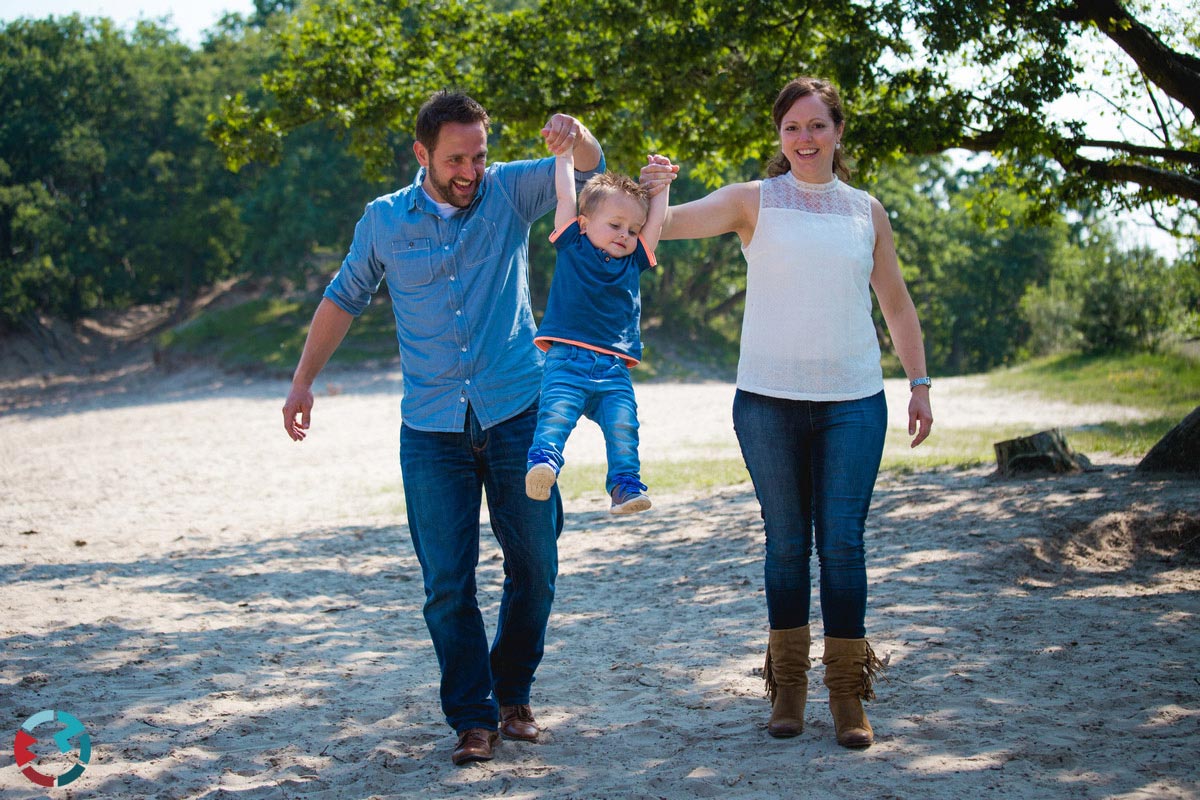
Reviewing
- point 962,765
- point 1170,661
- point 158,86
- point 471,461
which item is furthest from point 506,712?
point 158,86

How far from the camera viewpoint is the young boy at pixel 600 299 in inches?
147

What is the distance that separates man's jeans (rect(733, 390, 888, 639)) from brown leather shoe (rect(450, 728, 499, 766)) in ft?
3.79

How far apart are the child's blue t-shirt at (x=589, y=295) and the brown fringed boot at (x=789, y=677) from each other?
1.13 m

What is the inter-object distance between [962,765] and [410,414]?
2187 mm

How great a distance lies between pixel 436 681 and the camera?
5176 mm

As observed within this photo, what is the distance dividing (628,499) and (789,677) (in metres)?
0.97

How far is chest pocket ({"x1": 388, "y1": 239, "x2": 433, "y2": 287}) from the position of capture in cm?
379

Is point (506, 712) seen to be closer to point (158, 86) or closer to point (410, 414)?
point (410, 414)

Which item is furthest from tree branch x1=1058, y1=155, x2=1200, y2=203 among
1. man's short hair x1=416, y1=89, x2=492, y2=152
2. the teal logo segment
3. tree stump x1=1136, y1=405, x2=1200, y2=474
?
the teal logo segment

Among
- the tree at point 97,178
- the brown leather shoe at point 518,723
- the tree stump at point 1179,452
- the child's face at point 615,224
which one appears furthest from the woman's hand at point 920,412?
the tree at point 97,178

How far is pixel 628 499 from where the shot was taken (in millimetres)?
3576

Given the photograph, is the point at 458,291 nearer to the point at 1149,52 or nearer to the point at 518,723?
the point at 518,723

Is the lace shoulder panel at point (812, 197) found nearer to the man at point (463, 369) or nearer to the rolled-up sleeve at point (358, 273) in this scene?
the man at point (463, 369)

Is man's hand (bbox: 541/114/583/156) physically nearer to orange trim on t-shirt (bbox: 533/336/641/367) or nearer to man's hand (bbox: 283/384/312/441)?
orange trim on t-shirt (bbox: 533/336/641/367)
